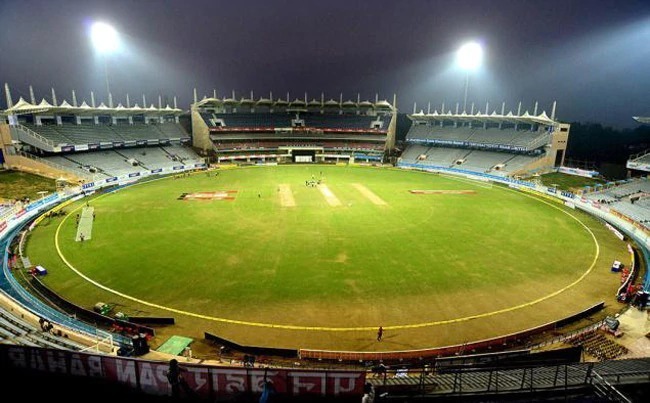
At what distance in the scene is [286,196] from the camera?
5659 centimetres

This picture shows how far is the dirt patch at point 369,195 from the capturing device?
53597 millimetres

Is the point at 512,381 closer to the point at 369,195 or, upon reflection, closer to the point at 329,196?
the point at 329,196

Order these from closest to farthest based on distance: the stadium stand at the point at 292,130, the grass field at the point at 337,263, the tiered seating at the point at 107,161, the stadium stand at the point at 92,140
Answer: the grass field at the point at 337,263, the stadium stand at the point at 92,140, the tiered seating at the point at 107,161, the stadium stand at the point at 292,130

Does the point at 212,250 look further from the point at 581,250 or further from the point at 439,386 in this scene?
the point at 581,250

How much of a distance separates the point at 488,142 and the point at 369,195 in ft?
158

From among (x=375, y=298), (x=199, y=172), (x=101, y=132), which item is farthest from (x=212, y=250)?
(x=101, y=132)

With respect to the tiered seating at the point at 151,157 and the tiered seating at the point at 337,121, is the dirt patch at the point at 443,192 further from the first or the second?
the tiered seating at the point at 151,157

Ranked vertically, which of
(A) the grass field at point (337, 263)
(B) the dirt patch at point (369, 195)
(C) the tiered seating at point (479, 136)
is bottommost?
(A) the grass field at point (337, 263)

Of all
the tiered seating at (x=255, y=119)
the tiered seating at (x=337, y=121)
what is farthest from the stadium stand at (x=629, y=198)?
the tiered seating at (x=255, y=119)

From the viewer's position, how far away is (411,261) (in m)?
31.5

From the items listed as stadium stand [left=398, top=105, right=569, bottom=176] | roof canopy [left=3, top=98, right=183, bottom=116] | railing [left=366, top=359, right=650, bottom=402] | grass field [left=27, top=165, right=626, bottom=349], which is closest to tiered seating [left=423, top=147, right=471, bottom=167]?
stadium stand [left=398, top=105, right=569, bottom=176]

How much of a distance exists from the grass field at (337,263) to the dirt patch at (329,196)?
23.2 inches

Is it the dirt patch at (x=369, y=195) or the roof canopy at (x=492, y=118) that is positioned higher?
the roof canopy at (x=492, y=118)

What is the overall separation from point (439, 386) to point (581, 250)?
106 ft
